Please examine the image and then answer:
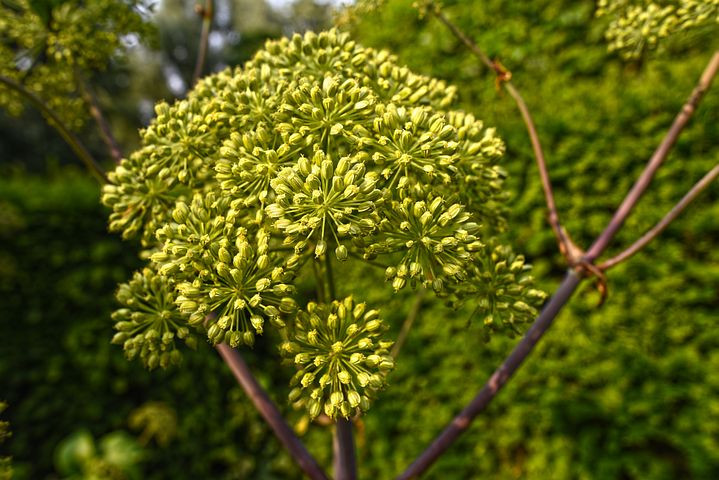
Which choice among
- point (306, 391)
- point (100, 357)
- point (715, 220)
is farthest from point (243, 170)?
point (100, 357)

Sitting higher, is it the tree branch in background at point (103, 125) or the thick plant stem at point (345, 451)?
the tree branch in background at point (103, 125)

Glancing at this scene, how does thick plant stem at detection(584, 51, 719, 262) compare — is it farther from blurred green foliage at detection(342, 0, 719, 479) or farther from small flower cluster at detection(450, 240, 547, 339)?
blurred green foliage at detection(342, 0, 719, 479)

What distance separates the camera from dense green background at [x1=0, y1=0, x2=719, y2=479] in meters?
3.61

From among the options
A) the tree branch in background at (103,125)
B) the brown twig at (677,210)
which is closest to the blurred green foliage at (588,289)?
the tree branch in background at (103,125)

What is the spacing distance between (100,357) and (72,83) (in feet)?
12.0

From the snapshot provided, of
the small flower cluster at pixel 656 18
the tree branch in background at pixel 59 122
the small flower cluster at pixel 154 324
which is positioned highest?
the tree branch in background at pixel 59 122

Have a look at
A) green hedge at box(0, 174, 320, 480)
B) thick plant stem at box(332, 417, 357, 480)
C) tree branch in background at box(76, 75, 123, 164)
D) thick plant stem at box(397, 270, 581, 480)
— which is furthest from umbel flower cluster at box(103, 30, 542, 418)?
green hedge at box(0, 174, 320, 480)

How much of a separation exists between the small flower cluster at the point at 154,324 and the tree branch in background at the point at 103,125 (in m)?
0.61

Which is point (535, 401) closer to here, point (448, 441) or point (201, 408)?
point (448, 441)

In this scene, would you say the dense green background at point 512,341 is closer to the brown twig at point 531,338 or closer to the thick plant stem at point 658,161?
the thick plant stem at point 658,161

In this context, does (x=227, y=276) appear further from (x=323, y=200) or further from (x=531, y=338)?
(x=531, y=338)

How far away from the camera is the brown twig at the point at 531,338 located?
5.24 ft

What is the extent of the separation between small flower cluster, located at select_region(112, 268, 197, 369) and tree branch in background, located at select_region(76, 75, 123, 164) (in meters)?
0.61

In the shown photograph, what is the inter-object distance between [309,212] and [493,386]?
921mm
